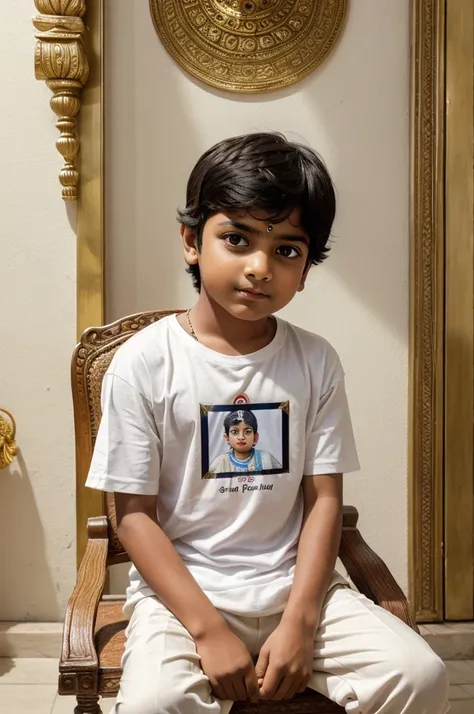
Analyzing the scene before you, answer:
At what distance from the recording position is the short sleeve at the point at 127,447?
1.43 metres

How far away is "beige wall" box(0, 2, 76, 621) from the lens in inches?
92.3

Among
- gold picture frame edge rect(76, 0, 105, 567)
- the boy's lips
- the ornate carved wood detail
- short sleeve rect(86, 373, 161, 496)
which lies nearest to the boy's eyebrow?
the boy's lips

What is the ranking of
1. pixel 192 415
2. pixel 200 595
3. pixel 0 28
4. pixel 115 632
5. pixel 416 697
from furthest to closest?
pixel 0 28 < pixel 115 632 < pixel 192 415 < pixel 200 595 < pixel 416 697

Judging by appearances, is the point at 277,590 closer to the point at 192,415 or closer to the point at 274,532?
the point at 274,532

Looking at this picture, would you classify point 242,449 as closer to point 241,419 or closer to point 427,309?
point 241,419

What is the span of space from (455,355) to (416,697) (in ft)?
4.51

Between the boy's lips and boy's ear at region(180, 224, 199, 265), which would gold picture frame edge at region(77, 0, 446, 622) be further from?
the boy's lips

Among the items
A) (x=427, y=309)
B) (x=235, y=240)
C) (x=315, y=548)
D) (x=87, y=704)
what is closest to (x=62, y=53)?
(x=235, y=240)

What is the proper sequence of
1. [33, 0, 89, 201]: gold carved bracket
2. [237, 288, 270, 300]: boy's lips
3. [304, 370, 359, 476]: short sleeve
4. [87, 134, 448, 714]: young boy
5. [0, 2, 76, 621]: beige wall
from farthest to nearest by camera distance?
[0, 2, 76, 621]: beige wall < [33, 0, 89, 201]: gold carved bracket < [304, 370, 359, 476]: short sleeve < [237, 288, 270, 300]: boy's lips < [87, 134, 448, 714]: young boy

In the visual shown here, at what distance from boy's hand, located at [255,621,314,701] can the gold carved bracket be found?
60.3 inches

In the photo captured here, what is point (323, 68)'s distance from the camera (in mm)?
2385

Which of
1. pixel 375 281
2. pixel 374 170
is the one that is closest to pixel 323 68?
pixel 374 170

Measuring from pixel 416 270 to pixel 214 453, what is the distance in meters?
1.20

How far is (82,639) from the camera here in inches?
54.8
